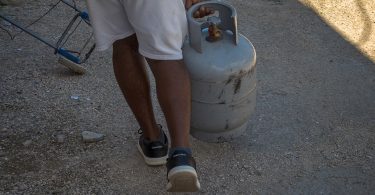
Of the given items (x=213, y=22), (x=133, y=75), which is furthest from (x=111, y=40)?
(x=213, y=22)

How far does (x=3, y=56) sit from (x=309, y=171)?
97.4 inches

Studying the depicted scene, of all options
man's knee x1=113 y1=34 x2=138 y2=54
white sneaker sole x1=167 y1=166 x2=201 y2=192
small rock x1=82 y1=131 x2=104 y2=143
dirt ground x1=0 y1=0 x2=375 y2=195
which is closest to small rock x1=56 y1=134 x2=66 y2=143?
dirt ground x1=0 y1=0 x2=375 y2=195

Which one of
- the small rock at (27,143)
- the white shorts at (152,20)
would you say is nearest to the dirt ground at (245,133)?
the small rock at (27,143)

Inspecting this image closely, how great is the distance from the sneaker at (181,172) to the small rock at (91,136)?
33.2 inches

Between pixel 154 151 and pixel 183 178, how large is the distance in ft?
1.76

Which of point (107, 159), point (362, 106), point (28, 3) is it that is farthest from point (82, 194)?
point (28, 3)

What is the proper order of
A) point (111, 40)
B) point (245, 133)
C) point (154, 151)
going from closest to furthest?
point (111, 40) < point (154, 151) < point (245, 133)

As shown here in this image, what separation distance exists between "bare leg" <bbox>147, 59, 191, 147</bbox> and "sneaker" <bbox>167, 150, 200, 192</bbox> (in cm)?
7

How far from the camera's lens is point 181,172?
2307 millimetres

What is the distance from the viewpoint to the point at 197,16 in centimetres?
267

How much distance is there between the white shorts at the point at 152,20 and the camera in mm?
2291

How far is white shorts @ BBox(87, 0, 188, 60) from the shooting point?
90.2 inches

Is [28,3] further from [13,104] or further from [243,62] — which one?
[243,62]

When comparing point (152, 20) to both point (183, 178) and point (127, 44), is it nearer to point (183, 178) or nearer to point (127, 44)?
point (127, 44)
